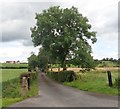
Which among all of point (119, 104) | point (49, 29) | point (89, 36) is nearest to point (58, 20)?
point (49, 29)

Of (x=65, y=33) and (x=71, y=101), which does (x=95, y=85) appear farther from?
(x=65, y=33)

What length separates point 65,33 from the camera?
172ft

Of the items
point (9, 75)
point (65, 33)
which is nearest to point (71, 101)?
point (9, 75)

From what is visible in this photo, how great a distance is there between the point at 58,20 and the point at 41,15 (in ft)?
12.8

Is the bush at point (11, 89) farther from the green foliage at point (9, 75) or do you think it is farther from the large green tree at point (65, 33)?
the large green tree at point (65, 33)

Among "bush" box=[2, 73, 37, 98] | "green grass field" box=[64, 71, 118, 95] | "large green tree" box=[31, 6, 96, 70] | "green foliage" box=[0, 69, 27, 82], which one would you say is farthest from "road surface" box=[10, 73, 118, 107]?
"large green tree" box=[31, 6, 96, 70]

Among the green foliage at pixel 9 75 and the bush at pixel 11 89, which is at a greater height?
the green foliage at pixel 9 75

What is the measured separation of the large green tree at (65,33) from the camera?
52.6 meters

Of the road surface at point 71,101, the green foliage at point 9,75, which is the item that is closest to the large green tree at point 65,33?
the green foliage at point 9,75

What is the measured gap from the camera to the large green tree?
173 ft

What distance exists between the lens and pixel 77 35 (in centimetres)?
5350

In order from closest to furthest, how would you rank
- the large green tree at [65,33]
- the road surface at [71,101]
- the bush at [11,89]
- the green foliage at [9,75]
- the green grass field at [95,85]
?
the road surface at [71,101] → the green grass field at [95,85] → the bush at [11,89] → the green foliage at [9,75] → the large green tree at [65,33]

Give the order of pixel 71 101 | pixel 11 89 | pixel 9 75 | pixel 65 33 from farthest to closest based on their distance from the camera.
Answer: pixel 65 33 < pixel 9 75 < pixel 11 89 < pixel 71 101

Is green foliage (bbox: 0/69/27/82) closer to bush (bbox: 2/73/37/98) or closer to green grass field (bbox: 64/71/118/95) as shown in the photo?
bush (bbox: 2/73/37/98)
